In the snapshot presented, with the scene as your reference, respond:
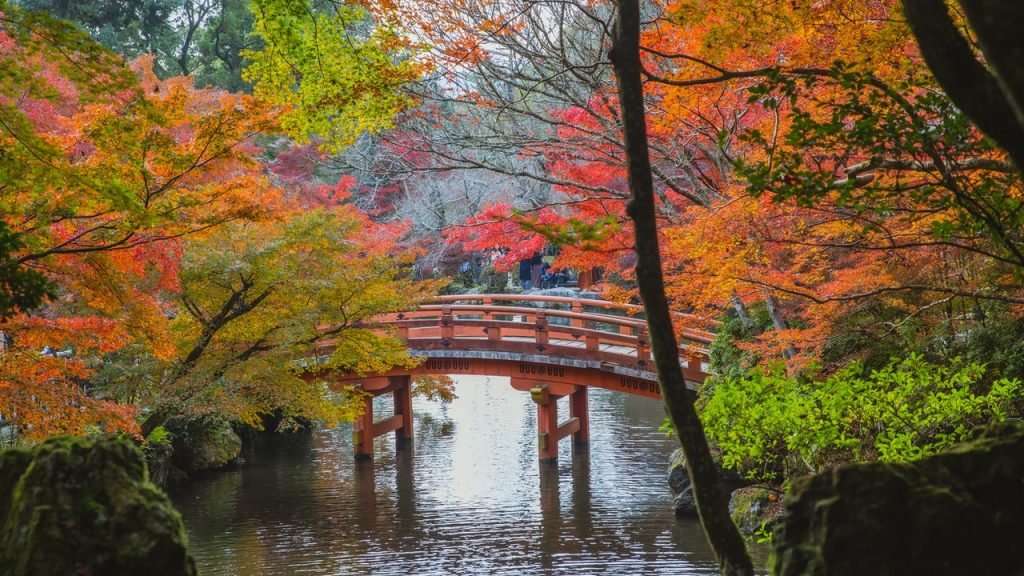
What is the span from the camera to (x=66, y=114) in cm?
1527

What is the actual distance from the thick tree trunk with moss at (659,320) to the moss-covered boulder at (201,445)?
1436 cm

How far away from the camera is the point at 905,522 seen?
3.54 meters

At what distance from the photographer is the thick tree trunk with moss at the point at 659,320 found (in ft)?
13.0

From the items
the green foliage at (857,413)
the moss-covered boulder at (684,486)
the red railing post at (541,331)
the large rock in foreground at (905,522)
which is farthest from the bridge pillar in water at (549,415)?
the large rock in foreground at (905,522)

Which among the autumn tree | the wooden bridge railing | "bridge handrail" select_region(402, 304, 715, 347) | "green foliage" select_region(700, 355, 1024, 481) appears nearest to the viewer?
"green foliage" select_region(700, 355, 1024, 481)

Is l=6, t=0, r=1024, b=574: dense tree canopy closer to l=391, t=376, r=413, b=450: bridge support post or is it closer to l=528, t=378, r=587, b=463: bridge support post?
l=528, t=378, r=587, b=463: bridge support post

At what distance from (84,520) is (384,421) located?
50.7 feet

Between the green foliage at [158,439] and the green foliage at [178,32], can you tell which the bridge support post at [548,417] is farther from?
the green foliage at [178,32]

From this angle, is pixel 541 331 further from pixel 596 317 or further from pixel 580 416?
pixel 580 416

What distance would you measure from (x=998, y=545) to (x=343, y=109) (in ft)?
18.6

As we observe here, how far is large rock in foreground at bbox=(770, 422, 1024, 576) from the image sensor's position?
3512 millimetres

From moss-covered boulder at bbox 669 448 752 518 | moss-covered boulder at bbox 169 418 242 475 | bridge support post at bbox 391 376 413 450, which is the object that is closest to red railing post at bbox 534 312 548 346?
bridge support post at bbox 391 376 413 450

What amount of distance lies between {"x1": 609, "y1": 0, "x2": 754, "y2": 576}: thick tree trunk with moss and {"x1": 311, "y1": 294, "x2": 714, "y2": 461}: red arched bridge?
1098cm

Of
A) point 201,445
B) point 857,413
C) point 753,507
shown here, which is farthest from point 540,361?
point 857,413
